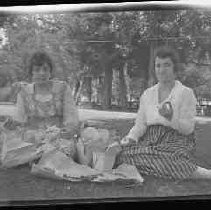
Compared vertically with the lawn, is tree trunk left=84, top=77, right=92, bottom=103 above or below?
above

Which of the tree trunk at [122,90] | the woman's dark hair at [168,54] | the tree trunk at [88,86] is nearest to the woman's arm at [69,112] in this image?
the tree trunk at [88,86]

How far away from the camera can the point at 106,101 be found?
342 centimetres

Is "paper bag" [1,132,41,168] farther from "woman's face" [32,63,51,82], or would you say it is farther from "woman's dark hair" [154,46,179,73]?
"woman's dark hair" [154,46,179,73]

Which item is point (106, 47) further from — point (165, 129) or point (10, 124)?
point (10, 124)

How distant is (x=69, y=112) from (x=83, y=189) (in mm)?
596

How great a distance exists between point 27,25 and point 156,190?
5.23 feet

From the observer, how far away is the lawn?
3.36m

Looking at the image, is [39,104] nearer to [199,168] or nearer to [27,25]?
[27,25]

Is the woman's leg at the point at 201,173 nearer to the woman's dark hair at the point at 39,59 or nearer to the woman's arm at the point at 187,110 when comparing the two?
the woman's arm at the point at 187,110

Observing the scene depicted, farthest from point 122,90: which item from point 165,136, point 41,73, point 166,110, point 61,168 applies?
point 61,168

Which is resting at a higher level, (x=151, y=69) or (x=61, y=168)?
(x=151, y=69)

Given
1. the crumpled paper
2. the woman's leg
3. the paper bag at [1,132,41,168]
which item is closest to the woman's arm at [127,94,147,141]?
the crumpled paper

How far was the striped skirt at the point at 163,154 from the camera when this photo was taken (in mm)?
3393

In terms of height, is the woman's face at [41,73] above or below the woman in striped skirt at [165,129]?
above
